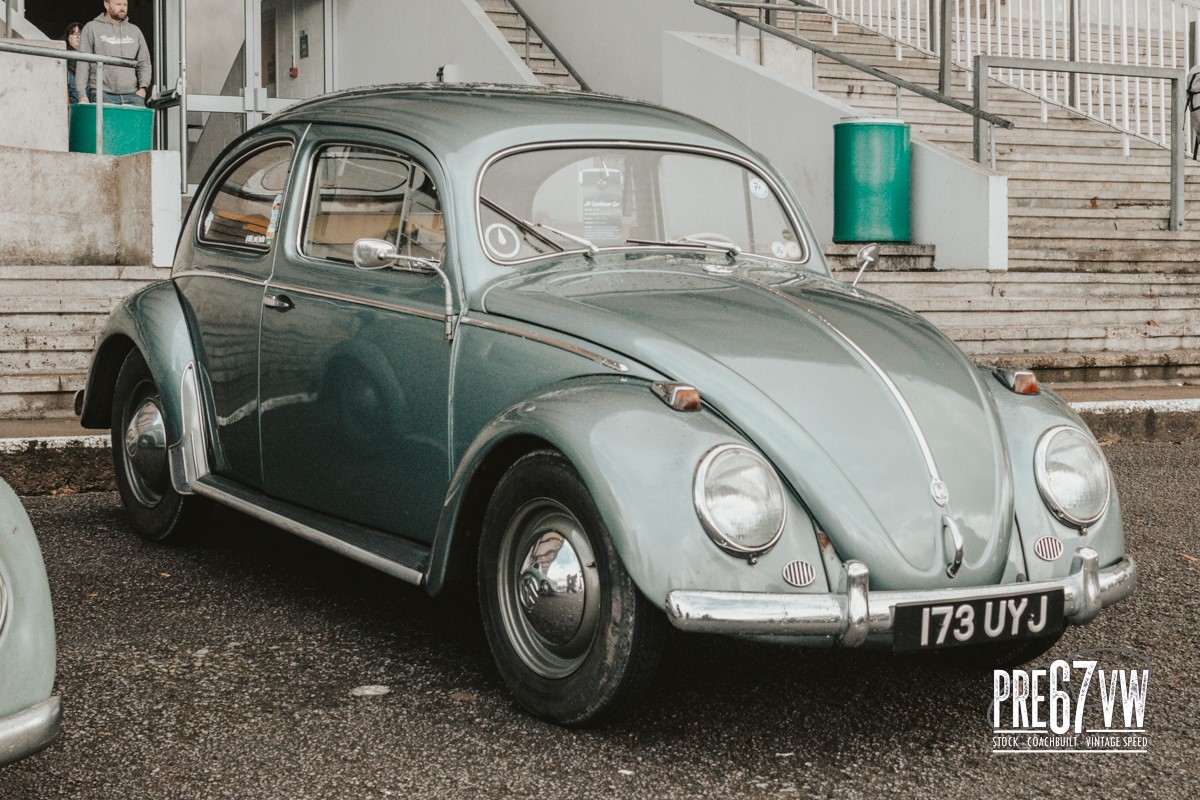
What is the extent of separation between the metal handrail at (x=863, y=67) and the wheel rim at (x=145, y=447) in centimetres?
797

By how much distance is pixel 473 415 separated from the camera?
4.07 meters

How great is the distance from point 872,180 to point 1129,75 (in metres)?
3.03

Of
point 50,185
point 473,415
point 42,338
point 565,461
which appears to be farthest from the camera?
point 50,185

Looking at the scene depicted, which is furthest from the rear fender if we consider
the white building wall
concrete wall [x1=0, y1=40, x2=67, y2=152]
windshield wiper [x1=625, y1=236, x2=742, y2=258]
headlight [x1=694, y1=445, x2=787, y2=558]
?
the white building wall

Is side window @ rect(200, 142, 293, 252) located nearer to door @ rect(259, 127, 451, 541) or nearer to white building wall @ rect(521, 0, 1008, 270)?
door @ rect(259, 127, 451, 541)

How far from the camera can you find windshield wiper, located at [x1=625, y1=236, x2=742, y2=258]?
452cm

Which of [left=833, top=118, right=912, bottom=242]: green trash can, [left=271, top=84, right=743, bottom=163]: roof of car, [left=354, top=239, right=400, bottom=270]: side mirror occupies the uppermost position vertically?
[left=833, top=118, right=912, bottom=242]: green trash can

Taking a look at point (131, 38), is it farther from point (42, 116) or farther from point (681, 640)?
point (681, 640)

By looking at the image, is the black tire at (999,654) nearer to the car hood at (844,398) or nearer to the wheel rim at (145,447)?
the car hood at (844,398)

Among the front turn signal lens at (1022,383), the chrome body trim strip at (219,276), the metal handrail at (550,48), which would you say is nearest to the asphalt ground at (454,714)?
the front turn signal lens at (1022,383)

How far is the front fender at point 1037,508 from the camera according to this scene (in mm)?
3605

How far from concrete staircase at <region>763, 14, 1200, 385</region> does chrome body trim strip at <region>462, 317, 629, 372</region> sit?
5820mm

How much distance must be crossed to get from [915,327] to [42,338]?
561cm

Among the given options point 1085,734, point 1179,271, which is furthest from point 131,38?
point 1085,734
